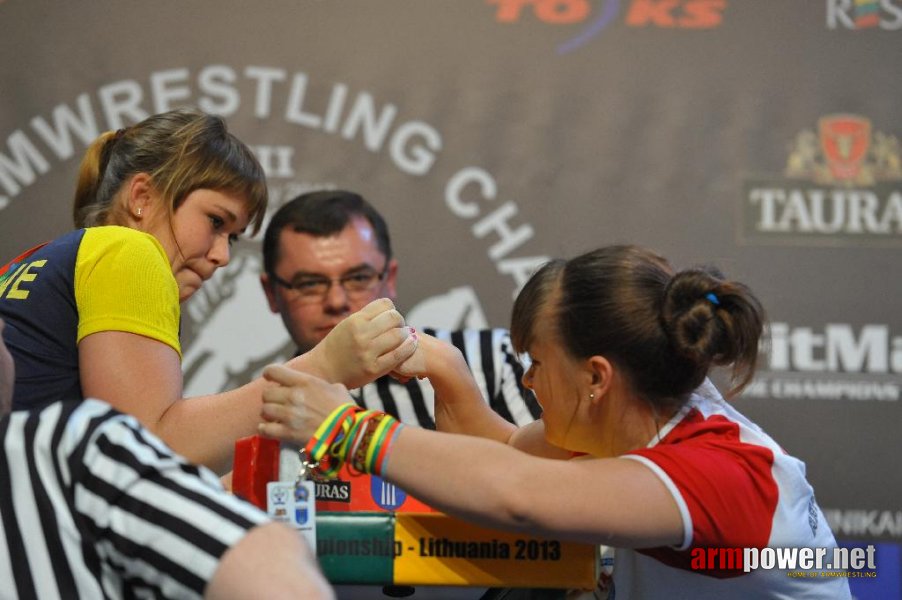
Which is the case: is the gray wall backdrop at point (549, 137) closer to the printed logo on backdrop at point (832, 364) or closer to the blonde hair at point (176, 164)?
the printed logo on backdrop at point (832, 364)

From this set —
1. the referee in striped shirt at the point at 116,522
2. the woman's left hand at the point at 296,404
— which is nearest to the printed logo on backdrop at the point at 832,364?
the woman's left hand at the point at 296,404

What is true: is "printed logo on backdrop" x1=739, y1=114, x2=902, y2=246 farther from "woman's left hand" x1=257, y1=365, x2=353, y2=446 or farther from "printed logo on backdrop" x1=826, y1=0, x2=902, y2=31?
"woman's left hand" x1=257, y1=365, x2=353, y2=446

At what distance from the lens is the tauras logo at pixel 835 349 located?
121 inches

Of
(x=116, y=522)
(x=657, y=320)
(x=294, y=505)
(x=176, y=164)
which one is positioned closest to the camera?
(x=116, y=522)

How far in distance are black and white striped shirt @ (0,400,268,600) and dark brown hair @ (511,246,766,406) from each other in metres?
0.85

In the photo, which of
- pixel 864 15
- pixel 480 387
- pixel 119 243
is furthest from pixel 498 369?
pixel 119 243

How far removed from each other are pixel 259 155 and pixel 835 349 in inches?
70.3

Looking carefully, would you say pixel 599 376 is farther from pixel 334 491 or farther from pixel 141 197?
pixel 141 197

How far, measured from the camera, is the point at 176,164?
6.31 ft

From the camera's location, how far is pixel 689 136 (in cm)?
313

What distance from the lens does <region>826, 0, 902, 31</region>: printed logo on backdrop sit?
314 centimetres

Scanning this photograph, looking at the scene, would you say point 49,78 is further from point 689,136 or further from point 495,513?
point 495,513

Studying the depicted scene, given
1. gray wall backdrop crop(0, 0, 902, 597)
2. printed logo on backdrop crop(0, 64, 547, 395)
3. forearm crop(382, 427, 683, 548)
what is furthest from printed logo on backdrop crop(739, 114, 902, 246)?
forearm crop(382, 427, 683, 548)

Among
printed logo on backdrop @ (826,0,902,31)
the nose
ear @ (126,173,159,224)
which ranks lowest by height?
the nose
